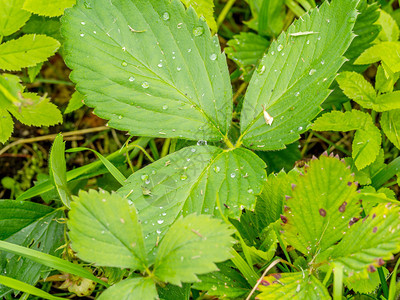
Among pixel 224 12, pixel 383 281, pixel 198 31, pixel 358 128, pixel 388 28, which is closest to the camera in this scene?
pixel 383 281

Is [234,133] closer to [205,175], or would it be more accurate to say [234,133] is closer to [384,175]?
[205,175]

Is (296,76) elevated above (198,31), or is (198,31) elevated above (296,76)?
(198,31)

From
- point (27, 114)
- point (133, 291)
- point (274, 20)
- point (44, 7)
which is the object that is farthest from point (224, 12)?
point (133, 291)

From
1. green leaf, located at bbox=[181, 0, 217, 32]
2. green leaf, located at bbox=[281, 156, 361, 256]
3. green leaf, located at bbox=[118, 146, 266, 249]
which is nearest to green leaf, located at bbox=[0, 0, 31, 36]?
green leaf, located at bbox=[181, 0, 217, 32]

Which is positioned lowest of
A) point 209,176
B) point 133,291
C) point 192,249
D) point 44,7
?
point 133,291

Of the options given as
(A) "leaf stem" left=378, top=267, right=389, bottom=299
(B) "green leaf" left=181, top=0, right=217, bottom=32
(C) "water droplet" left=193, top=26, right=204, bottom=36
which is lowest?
(A) "leaf stem" left=378, top=267, right=389, bottom=299

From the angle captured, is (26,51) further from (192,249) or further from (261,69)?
(192,249)

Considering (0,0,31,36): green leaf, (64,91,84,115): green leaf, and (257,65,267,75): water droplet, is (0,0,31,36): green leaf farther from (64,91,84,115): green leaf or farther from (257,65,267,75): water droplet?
(257,65,267,75): water droplet
